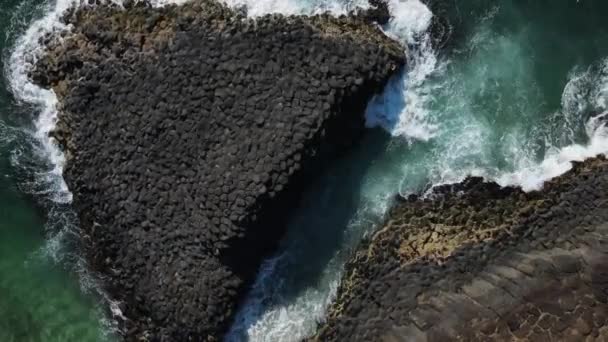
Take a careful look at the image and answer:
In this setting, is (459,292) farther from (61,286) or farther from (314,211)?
(61,286)

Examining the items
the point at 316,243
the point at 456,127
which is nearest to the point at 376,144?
the point at 456,127

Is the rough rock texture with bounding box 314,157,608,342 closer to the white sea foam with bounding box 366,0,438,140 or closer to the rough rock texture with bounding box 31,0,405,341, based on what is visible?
the white sea foam with bounding box 366,0,438,140

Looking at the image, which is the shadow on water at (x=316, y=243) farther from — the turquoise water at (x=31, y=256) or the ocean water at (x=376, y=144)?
the turquoise water at (x=31, y=256)

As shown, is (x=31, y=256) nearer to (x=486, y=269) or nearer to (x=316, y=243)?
(x=316, y=243)

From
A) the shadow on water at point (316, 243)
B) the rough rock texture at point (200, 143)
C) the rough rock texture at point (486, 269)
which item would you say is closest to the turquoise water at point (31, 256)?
the rough rock texture at point (200, 143)

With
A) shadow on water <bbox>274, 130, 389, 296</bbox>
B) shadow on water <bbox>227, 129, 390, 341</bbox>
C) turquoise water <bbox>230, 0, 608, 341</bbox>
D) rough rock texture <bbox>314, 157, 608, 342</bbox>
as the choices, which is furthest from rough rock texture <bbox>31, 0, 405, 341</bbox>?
rough rock texture <bbox>314, 157, 608, 342</bbox>

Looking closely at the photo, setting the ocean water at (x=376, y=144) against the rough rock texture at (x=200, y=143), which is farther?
the ocean water at (x=376, y=144)
